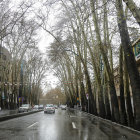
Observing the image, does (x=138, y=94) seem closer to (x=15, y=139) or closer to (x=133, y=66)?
(x=133, y=66)

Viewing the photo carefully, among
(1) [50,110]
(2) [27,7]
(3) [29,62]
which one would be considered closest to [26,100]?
(3) [29,62]

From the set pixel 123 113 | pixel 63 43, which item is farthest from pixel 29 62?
pixel 123 113

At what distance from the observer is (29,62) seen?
41.1 meters

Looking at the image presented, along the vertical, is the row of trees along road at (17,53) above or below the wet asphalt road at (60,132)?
above

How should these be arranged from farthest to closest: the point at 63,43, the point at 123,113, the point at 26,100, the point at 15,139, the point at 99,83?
the point at 26,100 → the point at 63,43 → the point at 99,83 → the point at 123,113 → the point at 15,139

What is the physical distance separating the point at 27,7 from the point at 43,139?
11678 millimetres

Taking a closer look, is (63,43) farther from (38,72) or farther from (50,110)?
(38,72)

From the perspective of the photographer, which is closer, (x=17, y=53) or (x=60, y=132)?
(x=60, y=132)

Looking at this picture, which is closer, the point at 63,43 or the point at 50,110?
the point at 63,43

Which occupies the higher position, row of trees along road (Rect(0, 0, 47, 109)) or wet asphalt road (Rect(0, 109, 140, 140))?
row of trees along road (Rect(0, 0, 47, 109))

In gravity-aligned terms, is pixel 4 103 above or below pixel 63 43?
below

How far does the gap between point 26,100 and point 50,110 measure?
27.6 m

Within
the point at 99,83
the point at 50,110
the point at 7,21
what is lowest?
the point at 50,110

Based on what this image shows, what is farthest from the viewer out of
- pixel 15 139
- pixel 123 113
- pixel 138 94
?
pixel 123 113
